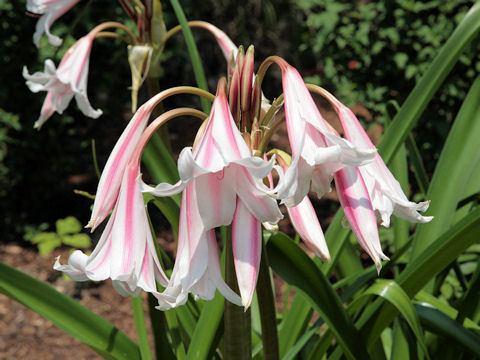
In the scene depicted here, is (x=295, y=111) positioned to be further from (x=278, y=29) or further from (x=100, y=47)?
(x=278, y=29)

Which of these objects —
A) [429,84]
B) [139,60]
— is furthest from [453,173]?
[139,60]

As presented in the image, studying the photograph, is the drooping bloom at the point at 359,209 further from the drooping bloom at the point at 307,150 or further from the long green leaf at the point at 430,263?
the long green leaf at the point at 430,263

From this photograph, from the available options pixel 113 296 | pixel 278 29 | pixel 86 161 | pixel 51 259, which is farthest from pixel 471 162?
pixel 278 29

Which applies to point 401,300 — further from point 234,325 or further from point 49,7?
point 49,7

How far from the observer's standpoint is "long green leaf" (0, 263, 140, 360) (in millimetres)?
1053

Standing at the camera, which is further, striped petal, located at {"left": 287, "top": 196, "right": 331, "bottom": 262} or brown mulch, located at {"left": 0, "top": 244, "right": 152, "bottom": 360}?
brown mulch, located at {"left": 0, "top": 244, "right": 152, "bottom": 360}

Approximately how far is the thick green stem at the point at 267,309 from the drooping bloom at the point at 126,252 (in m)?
0.20

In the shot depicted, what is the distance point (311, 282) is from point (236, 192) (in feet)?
1.20

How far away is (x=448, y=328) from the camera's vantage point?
1237mm

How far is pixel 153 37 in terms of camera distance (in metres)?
1.58

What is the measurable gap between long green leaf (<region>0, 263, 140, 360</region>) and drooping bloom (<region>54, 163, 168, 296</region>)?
0.29 meters

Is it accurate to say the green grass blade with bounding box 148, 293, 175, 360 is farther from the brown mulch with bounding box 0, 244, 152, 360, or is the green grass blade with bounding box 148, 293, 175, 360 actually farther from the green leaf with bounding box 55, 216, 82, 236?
the green leaf with bounding box 55, 216, 82, 236

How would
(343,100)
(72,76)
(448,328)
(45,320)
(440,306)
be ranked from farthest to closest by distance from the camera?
(343,100), (45,320), (72,76), (440,306), (448,328)

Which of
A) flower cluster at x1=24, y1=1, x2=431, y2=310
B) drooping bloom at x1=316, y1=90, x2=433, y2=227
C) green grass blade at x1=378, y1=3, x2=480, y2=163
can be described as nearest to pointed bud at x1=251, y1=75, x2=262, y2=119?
flower cluster at x1=24, y1=1, x2=431, y2=310
